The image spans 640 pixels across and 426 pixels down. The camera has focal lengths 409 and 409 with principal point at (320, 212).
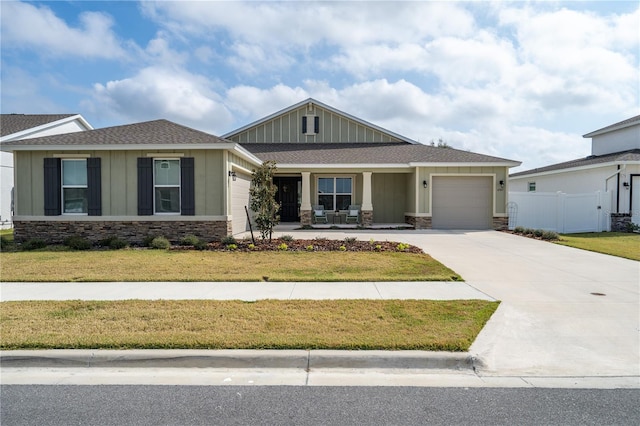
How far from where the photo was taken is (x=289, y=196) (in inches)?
880

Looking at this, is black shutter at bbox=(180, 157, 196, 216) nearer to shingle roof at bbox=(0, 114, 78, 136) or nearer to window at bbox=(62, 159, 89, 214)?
window at bbox=(62, 159, 89, 214)

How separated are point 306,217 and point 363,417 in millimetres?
16081

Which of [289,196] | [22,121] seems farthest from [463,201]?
[22,121]

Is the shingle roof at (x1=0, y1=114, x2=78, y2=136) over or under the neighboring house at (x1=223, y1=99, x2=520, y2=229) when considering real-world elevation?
over

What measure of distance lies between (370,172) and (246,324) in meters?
14.8

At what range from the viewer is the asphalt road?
136 inches

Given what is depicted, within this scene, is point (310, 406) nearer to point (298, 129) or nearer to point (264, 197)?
point (264, 197)

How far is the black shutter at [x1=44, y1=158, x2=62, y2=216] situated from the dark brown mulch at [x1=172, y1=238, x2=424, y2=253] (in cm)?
470

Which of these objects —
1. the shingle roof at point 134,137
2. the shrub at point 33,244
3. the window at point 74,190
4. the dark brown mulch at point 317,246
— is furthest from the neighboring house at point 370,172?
the shrub at point 33,244

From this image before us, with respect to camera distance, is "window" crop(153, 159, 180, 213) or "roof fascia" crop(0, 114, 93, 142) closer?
"window" crop(153, 159, 180, 213)

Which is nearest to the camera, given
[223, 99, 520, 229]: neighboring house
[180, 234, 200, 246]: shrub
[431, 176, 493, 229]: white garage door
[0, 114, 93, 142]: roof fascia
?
[180, 234, 200, 246]: shrub

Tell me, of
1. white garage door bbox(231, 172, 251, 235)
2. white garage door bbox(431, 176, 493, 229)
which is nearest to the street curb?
white garage door bbox(231, 172, 251, 235)

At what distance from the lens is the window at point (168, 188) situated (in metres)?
13.9

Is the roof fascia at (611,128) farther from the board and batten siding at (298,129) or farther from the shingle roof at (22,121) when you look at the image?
the shingle roof at (22,121)
